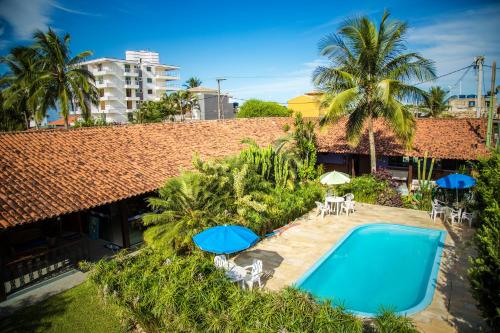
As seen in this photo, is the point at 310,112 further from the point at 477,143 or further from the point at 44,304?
the point at 44,304

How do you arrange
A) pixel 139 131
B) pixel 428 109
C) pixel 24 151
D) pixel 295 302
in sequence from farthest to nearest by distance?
pixel 428 109 → pixel 139 131 → pixel 24 151 → pixel 295 302

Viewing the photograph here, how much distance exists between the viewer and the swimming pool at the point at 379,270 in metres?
9.92

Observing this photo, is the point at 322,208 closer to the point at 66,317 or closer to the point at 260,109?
the point at 66,317

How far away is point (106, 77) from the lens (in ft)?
222

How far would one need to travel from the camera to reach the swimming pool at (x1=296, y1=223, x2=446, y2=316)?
9922mm

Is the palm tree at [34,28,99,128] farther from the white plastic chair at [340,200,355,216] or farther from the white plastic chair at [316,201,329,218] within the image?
the white plastic chair at [340,200,355,216]

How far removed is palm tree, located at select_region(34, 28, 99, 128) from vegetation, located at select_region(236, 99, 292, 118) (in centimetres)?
2501

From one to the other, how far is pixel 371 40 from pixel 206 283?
52.3ft

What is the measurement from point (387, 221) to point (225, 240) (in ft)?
33.6

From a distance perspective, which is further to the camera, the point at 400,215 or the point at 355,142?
the point at 355,142

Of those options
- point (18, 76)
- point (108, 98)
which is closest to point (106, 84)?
point (108, 98)

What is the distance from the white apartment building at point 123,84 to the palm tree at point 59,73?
3638 cm

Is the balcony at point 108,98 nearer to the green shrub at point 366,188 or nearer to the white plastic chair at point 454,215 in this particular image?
the green shrub at point 366,188

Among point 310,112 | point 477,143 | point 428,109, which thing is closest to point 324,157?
point 477,143
